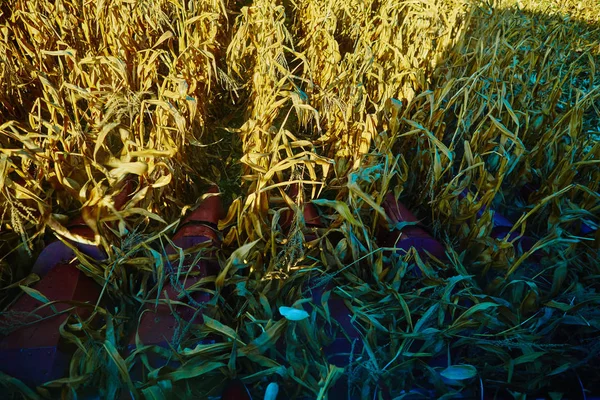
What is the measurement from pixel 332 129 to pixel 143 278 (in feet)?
2.97

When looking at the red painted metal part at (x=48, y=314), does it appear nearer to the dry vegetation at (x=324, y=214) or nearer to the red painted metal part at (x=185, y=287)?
the dry vegetation at (x=324, y=214)

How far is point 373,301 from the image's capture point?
1.02 m

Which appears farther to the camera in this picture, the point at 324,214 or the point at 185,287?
the point at 324,214

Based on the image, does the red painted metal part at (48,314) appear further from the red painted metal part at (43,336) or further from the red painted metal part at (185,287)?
the red painted metal part at (185,287)

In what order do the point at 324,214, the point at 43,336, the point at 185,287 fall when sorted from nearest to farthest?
1. the point at 43,336
2. the point at 185,287
3. the point at 324,214

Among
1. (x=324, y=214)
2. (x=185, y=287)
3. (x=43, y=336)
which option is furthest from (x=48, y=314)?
(x=324, y=214)

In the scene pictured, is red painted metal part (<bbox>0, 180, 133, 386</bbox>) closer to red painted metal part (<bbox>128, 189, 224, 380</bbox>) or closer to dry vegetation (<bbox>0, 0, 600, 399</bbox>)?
dry vegetation (<bbox>0, 0, 600, 399</bbox>)

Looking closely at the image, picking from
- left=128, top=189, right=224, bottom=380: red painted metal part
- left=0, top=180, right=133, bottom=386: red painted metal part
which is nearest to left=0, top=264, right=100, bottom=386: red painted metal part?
left=0, top=180, right=133, bottom=386: red painted metal part

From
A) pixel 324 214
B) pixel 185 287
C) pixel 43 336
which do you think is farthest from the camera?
pixel 324 214

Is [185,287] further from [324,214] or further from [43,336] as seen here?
[324,214]

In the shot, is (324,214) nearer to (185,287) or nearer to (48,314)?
(185,287)

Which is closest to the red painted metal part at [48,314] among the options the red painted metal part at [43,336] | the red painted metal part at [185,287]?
the red painted metal part at [43,336]

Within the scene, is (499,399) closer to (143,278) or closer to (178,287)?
(178,287)

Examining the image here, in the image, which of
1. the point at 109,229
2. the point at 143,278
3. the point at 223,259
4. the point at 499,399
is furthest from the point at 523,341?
the point at 109,229
